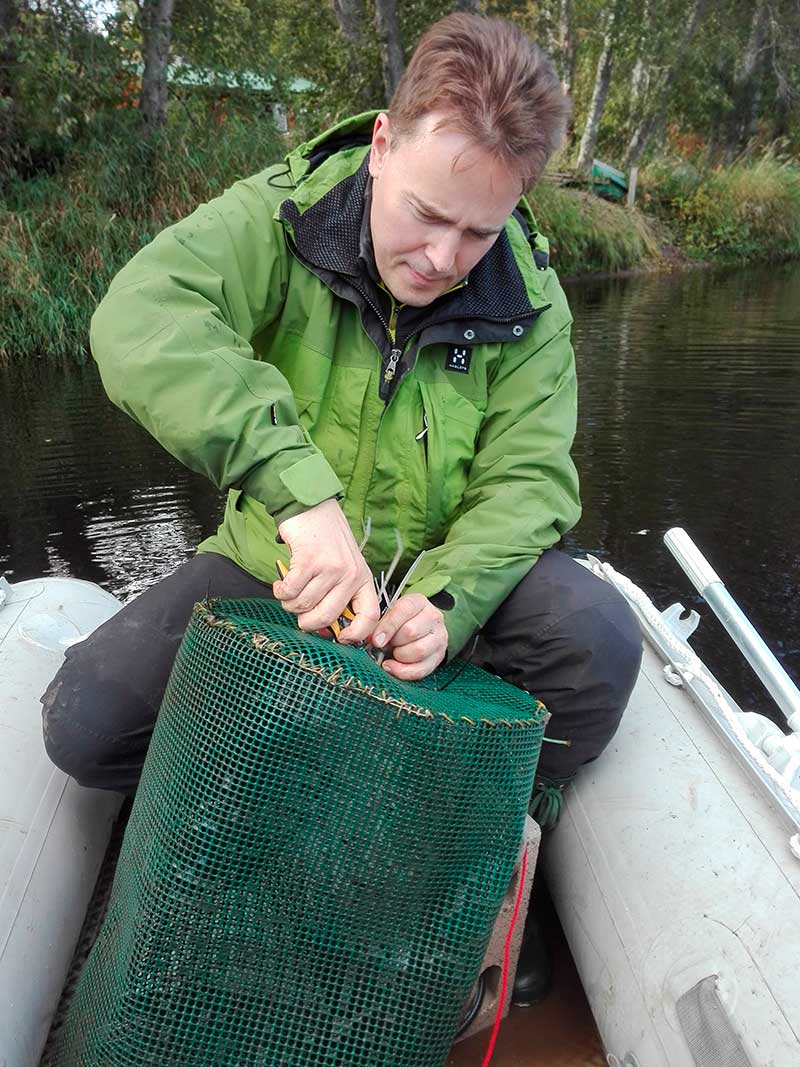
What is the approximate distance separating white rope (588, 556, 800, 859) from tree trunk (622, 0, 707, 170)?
66.5ft

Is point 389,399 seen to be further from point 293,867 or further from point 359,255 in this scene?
point 293,867

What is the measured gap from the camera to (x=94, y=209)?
970cm

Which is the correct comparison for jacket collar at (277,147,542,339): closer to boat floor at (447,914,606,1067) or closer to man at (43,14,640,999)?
man at (43,14,640,999)

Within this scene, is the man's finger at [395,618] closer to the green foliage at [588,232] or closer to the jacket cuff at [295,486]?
the jacket cuff at [295,486]

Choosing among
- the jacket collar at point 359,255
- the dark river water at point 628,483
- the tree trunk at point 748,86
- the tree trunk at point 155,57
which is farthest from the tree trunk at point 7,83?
the tree trunk at point 748,86

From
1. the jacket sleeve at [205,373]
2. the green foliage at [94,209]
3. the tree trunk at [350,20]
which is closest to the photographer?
the jacket sleeve at [205,373]

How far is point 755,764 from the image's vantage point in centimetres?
171

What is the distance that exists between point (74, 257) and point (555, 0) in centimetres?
1269

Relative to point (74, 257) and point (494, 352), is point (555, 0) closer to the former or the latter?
point (74, 257)

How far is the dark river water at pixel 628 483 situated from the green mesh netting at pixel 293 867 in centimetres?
237

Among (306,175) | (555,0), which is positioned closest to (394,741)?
(306,175)

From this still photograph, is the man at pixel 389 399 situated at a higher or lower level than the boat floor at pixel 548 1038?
higher

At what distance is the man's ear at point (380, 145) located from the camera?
1661mm

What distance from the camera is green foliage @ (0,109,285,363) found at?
28.2 ft
